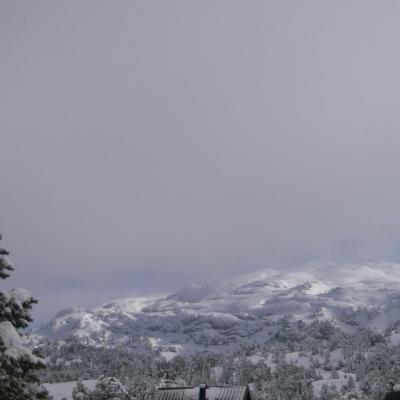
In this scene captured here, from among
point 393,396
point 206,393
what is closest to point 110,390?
point 206,393

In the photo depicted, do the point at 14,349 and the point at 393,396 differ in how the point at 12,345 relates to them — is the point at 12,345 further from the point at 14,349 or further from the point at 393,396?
the point at 393,396

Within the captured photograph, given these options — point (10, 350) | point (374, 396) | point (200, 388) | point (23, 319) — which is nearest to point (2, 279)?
point (23, 319)

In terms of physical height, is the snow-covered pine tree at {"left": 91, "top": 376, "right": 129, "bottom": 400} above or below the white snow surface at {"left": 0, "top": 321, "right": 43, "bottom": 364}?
below

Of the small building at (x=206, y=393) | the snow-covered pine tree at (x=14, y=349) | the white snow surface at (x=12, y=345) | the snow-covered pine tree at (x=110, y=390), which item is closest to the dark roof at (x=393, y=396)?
the small building at (x=206, y=393)

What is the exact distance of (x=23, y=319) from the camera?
1445 centimetres

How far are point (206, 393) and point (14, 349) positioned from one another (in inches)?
1882

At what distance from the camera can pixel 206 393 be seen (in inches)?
2265

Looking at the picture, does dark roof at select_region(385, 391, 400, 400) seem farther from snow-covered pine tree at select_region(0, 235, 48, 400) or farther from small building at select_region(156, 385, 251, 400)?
snow-covered pine tree at select_region(0, 235, 48, 400)

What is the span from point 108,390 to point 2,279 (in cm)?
4688

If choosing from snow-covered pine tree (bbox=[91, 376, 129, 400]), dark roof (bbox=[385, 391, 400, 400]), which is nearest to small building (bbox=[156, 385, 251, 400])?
snow-covered pine tree (bbox=[91, 376, 129, 400])

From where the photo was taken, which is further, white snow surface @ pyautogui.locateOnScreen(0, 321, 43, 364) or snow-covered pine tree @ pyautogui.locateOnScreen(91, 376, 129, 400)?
snow-covered pine tree @ pyautogui.locateOnScreen(91, 376, 129, 400)

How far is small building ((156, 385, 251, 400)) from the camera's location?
57.0 meters

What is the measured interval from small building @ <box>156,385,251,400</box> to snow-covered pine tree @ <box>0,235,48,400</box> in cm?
4457

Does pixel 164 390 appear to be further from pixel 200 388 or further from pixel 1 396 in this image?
pixel 1 396
